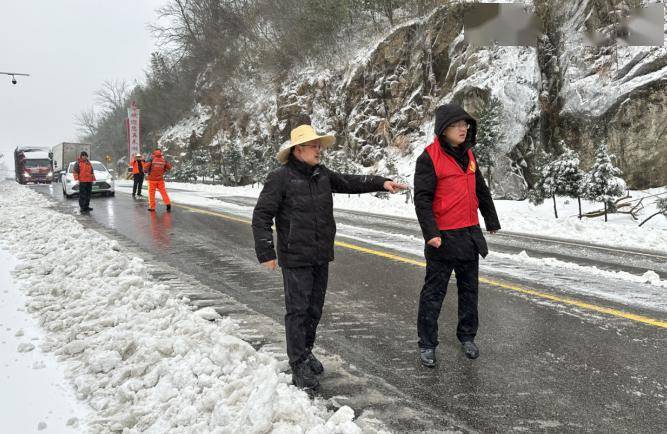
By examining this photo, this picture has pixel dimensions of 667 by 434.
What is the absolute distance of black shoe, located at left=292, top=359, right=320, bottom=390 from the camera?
3.31m

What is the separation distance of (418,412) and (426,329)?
90 centimetres

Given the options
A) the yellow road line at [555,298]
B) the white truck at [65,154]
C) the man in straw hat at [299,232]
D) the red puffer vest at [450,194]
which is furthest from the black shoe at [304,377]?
the white truck at [65,154]

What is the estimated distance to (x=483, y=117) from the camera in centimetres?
1864

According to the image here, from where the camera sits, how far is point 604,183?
44.1 feet

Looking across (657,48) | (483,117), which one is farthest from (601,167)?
(657,48)

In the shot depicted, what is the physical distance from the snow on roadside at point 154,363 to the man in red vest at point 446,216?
1.22 m

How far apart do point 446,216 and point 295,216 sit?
122cm

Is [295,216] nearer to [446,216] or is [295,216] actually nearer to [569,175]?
[446,216]

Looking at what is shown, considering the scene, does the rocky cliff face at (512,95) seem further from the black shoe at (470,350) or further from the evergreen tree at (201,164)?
the black shoe at (470,350)

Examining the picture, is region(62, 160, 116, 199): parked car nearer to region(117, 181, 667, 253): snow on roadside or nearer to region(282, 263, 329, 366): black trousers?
region(117, 181, 667, 253): snow on roadside

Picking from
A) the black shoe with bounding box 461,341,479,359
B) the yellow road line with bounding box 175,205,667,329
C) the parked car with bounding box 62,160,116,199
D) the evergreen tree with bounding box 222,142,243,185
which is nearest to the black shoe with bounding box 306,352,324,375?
the black shoe with bounding box 461,341,479,359

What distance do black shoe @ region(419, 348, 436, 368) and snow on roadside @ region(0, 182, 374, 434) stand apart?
1019mm

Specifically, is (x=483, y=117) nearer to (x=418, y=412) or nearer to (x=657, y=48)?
(x=657, y=48)

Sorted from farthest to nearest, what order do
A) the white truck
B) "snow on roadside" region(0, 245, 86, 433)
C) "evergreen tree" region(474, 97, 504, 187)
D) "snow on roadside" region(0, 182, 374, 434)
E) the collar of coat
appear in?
the white truck → "evergreen tree" region(474, 97, 504, 187) → the collar of coat → "snow on roadside" region(0, 245, 86, 433) → "snow on roadside" region(0, 182, 374, 434)
